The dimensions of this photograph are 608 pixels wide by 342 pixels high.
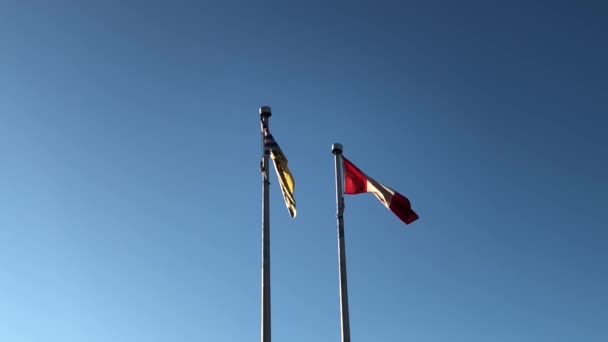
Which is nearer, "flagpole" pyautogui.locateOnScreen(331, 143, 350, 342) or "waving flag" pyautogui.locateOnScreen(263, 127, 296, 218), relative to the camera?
"flagpole" pyautogui.locateOnScreen(331, 143, 350, 342)

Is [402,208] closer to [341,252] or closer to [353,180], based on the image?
[353,180]

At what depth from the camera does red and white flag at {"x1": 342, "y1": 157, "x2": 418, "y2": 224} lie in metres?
28.4

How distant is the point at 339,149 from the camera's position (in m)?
28.9

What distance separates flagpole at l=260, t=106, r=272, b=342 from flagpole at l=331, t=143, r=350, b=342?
3031 mm

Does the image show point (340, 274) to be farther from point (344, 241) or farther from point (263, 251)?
point (263, 251)

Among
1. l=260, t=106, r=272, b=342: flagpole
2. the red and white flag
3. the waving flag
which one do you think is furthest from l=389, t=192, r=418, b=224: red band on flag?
l=260, t=106, r=272, b=342: flagpole

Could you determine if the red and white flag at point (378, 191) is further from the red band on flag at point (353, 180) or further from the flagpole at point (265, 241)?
the flagpole at point (265, 241)

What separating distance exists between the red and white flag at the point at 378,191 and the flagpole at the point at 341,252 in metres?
1.14

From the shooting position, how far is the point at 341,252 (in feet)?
87.2

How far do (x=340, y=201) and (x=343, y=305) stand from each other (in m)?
4.11

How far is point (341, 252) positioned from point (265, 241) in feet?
10.7

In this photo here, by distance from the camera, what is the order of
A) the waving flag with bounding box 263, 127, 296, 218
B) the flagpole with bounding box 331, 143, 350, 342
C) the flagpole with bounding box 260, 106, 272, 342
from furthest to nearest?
the waving flag with bounding box 263, 127, 296, 218, the flagpole with bounding box 331, 143, 350, 342, the flagpole with bounding box 260, 106, 272, 342

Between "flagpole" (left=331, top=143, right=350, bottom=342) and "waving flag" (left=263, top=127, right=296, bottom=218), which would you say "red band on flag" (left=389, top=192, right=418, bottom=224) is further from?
"waving flag" (left=263, top=127, right=296, bottom=218)

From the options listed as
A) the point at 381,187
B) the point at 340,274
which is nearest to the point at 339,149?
the point at 381,187
